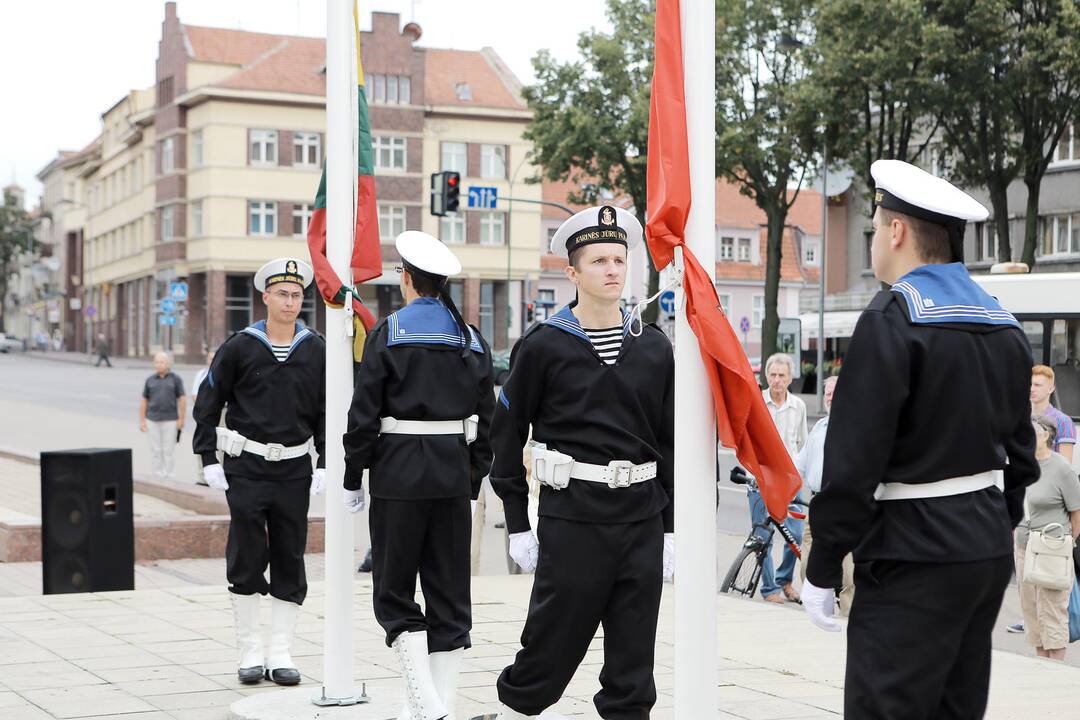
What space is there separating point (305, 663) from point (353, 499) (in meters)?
1.73

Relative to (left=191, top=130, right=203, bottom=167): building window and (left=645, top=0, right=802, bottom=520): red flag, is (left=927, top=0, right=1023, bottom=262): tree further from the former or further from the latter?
(left=191, top=130, right=203, bottom=167): building window

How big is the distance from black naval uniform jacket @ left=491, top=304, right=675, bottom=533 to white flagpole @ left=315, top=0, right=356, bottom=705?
1.35 meters

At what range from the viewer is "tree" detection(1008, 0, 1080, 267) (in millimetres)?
27547

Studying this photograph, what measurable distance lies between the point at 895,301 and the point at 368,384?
273 cm

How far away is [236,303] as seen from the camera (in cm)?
6762

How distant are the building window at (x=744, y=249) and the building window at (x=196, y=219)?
97.9ft

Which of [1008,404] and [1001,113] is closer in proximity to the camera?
[1008,404]

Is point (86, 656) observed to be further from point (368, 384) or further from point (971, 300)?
point (971, 300)

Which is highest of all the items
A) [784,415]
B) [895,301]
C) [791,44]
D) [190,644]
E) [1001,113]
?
[791,44]

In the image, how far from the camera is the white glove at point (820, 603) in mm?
4125

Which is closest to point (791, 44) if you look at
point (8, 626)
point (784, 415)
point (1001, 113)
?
point (1001, 113)

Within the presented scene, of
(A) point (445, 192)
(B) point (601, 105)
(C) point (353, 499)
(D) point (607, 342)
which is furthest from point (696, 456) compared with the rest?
(B) point (601, 105)

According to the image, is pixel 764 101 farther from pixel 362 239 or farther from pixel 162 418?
pixel 362 239

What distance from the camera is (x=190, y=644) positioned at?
27.4 feet
